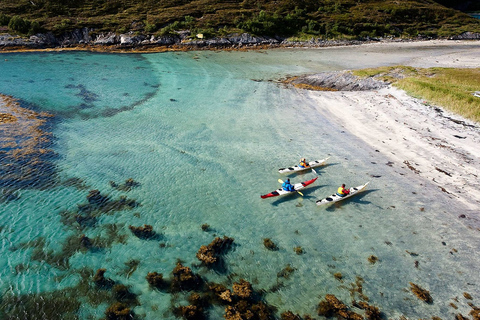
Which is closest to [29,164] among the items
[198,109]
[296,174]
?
[198,109]

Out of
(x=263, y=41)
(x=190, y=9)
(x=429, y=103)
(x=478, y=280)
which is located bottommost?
(x=478, y=280)

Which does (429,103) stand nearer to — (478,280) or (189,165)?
(478,280)

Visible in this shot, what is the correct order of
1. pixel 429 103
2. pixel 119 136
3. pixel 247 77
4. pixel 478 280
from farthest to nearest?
1. pixel 247 77
2. pixel 429 103
3. pixel 119 136
4. pixel 478 280

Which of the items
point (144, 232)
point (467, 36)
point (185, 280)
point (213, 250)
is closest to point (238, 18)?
point (467, 36)

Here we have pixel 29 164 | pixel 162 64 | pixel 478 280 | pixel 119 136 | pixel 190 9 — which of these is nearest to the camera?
pixel 478 280

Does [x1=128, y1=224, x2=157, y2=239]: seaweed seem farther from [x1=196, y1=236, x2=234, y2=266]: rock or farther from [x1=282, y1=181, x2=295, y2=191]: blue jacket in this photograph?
[x1=282, y1=181, x2=295, y2=191]: blue jacket

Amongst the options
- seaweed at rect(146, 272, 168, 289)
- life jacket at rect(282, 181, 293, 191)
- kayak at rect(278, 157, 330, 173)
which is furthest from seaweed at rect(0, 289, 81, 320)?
kayak at rect(278, 157, 330, 173)

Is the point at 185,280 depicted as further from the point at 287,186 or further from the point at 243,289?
the point at 287,186
